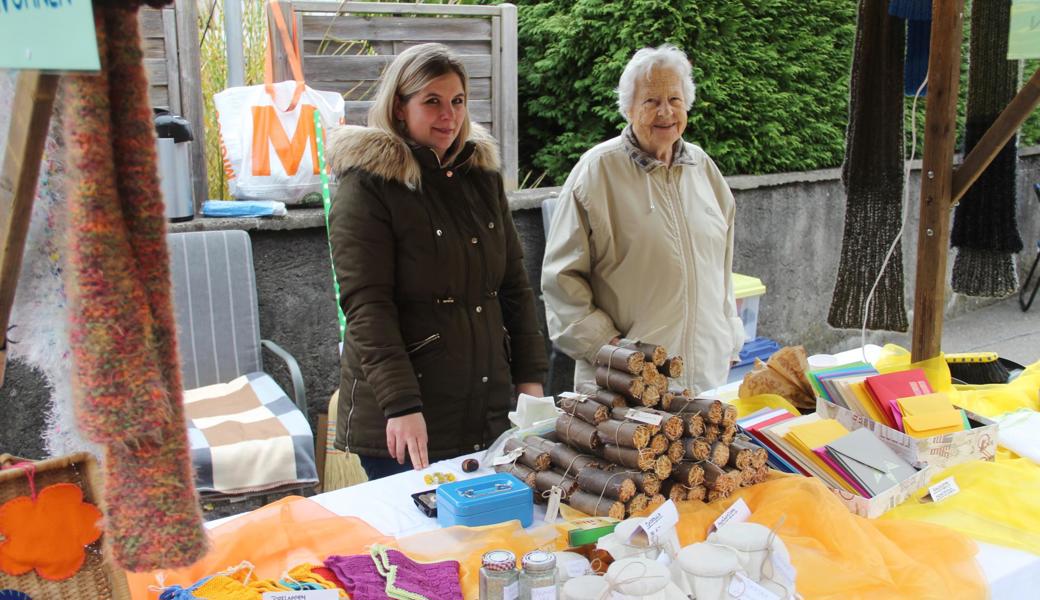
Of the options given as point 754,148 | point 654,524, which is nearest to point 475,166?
point 654,524

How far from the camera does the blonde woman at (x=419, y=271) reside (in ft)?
7.67

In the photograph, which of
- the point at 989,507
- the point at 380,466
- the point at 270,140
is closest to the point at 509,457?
the point at 380,466

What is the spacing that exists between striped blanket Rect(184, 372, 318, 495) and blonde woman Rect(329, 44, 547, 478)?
321mm

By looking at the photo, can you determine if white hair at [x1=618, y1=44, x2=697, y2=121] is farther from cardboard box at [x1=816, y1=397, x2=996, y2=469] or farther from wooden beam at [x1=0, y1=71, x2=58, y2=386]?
wooden beam at [x1=0, y1=71, x2=58, y2=386]

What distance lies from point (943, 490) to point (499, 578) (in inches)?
48.3

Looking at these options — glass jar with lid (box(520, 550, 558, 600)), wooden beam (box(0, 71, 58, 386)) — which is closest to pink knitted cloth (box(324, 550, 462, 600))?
glass jar with lid (box(520, 550, 558, 600))

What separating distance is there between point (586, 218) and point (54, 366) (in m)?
2.17

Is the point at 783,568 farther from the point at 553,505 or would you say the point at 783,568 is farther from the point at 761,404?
the point at 761,404

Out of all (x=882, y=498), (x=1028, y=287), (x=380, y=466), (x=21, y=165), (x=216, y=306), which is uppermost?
(x=21, y=165)

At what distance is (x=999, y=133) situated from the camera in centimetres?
243

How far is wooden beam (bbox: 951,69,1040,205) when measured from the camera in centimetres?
233

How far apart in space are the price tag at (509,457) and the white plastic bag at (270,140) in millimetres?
2150

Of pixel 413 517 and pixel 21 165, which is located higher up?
pixel 21 165

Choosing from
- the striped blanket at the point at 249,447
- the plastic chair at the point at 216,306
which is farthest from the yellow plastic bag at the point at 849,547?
the plastic chair at the point at 216,306
